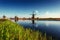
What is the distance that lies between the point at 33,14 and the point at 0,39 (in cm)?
4324

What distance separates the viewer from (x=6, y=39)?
23.6ft

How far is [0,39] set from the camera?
7.20m

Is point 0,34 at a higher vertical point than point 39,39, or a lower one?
higher

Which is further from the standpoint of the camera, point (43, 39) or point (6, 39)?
point (43, 39)

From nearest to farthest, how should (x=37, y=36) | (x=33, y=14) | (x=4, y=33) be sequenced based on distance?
(x=4, y=33), (x=37, y=36), (x=33, y=14)

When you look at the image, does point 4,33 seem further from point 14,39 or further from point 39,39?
point 39,39

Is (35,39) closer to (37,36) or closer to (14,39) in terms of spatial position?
(37,36)

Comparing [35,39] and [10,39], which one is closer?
[10,39]

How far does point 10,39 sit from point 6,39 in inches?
7.7

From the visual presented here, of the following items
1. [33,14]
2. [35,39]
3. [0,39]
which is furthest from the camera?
[33,14]

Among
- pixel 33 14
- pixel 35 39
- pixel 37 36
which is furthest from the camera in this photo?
pixel 33 14

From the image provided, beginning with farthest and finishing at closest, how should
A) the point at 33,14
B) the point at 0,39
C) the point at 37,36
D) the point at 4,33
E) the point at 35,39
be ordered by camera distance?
the point at 33,14 < the point at 37,36 < the point at 35,39 < the point at 4,33 < the point at 0,39

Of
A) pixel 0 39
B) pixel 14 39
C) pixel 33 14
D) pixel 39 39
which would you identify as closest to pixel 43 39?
pixel 39 39

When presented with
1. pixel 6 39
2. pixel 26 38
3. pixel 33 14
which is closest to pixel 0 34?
pixel 6 39
